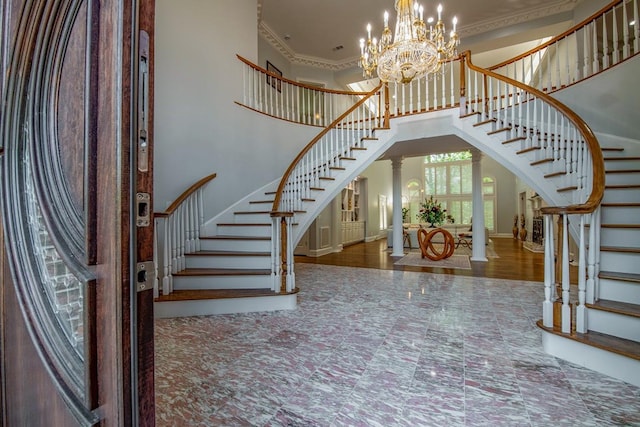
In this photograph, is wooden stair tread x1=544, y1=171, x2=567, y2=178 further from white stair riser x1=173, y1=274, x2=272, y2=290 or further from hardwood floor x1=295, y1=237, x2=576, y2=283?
white stair riser x1=173, y1=274, x2=272, y2=290

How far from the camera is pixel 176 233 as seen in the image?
328cm

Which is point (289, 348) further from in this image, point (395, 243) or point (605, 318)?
point (395, 243)

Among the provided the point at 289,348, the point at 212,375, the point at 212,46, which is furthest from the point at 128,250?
the point at 212,46

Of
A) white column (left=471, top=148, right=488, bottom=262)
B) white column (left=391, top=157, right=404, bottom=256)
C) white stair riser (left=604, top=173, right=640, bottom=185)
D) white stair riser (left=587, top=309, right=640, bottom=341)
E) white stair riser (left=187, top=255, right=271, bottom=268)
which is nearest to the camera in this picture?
white stair riser (left=587, top=309, right=640, bottom=341)

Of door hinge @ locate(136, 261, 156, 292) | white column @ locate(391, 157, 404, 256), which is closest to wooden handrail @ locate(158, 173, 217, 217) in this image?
door hinge @ locate(136, 261, 156, 292)

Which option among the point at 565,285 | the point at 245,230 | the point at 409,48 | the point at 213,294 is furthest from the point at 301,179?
Result: the point at 565,285

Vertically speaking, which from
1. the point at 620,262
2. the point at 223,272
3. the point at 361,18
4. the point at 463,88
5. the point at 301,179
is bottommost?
the point at 223,272

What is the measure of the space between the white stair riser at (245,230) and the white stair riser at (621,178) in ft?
12.9

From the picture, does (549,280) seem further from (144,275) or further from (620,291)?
(144,275)

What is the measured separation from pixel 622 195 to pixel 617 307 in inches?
64.2

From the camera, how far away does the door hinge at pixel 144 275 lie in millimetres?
486

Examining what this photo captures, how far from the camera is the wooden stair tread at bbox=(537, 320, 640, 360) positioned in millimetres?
1666

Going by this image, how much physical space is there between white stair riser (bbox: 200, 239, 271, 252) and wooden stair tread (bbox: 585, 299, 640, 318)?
9.74 feet

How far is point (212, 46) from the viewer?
4277 mm
